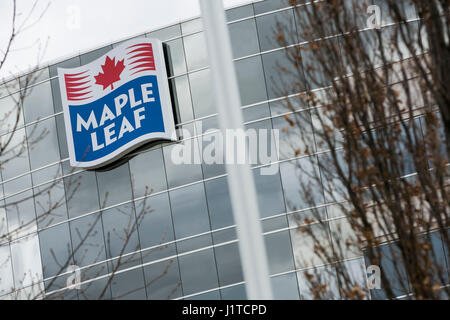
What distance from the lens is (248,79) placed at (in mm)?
22625

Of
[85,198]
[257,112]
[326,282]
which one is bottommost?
[326,282]

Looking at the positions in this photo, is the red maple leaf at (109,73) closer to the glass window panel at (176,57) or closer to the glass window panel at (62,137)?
the glass window panel at (176,57)

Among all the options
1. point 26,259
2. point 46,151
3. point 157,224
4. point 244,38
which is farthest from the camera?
point 46,151

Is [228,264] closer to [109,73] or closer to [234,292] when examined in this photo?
[234,292]

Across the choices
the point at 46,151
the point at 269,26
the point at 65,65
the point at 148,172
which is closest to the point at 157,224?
the point at 148,172

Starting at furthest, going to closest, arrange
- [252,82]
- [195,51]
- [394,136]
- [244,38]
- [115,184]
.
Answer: [115,184] → [195,51] → [244,38] → [252,82] → [394,136]

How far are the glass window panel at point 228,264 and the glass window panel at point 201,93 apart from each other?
13.7 feet

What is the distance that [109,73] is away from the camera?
24.2 m

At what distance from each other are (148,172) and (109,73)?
3.47 metres

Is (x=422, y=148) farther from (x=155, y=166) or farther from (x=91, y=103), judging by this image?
(x=91, y=103)

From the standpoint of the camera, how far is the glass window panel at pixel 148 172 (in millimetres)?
23109

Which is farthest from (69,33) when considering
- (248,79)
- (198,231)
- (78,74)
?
(198,231)

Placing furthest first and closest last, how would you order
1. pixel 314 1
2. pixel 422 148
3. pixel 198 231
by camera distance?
pixel 198 231 → pixel 314 1 → pixel 422 148
